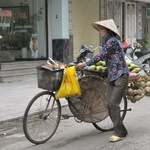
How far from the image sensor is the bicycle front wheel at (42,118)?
5438mm

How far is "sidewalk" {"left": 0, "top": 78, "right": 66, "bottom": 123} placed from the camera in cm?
777

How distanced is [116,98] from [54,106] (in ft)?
2.97

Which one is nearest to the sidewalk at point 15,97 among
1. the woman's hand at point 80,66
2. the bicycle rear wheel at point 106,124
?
the bicycle rear wheel at point 106,124

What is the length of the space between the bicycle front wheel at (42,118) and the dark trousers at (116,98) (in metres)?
0.80

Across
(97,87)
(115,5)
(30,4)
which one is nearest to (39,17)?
(30,4)

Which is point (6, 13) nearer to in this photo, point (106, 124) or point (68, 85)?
point (106, 124)

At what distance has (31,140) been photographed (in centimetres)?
540

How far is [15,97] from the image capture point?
9781 millimetres

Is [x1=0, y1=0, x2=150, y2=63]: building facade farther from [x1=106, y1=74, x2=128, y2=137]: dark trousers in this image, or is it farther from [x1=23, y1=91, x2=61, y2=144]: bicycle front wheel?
[x1=106, y1=74, x2=128, y2=137]: dark trousers

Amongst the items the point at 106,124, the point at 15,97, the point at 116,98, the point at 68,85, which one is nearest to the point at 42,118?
the point at 68,85

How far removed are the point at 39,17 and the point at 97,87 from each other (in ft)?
35.0

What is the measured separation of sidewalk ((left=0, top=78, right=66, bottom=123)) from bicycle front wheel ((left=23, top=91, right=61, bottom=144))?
5.71 ft

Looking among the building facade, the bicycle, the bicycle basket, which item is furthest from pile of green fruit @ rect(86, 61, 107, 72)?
the building facade

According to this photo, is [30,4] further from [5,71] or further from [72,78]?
[72,78]
